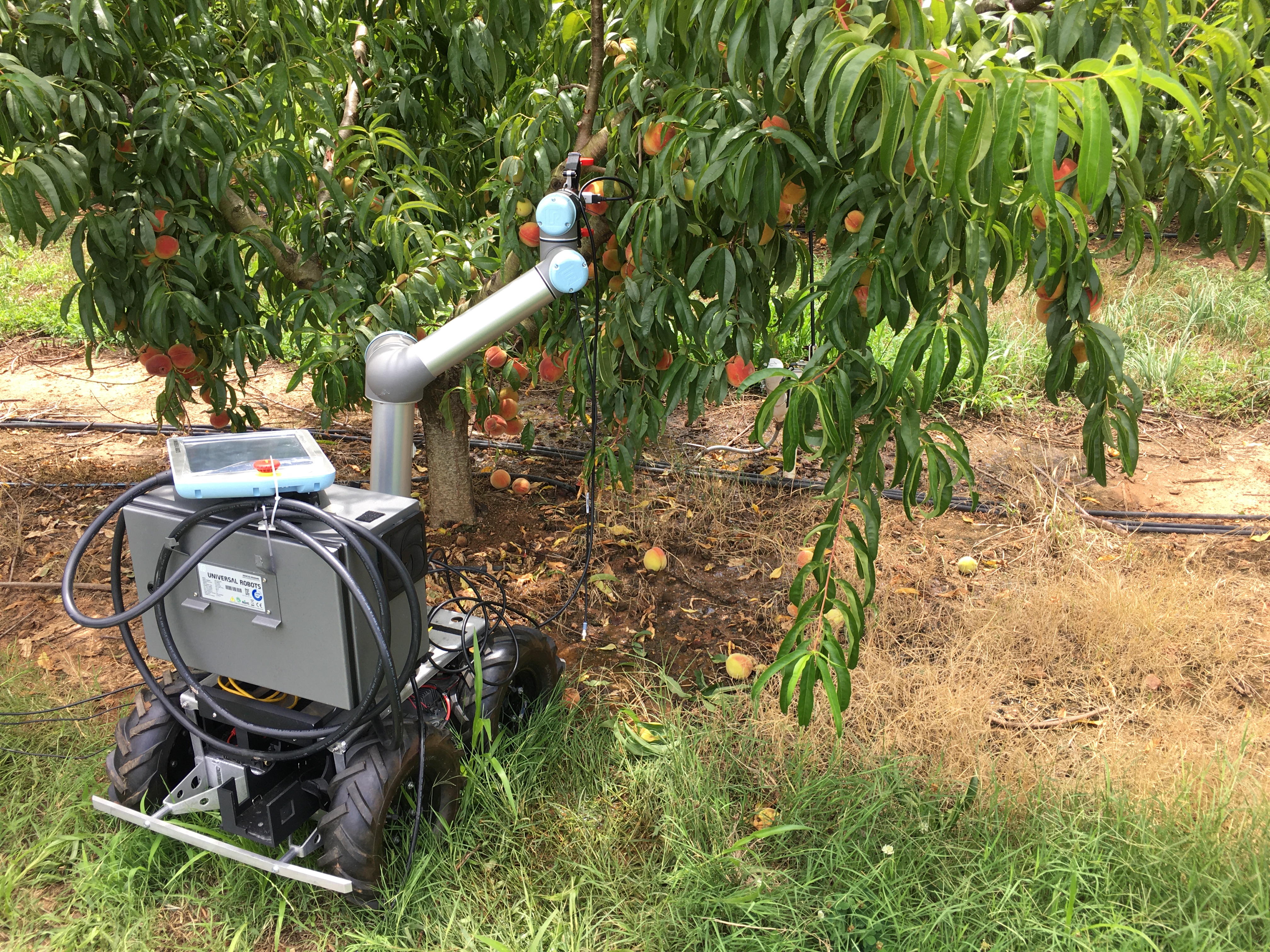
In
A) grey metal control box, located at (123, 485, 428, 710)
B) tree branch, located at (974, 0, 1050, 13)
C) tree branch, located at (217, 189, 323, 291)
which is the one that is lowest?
grey metal control box, located at (123, 485, 428, 710)

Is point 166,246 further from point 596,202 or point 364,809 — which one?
point 364,809

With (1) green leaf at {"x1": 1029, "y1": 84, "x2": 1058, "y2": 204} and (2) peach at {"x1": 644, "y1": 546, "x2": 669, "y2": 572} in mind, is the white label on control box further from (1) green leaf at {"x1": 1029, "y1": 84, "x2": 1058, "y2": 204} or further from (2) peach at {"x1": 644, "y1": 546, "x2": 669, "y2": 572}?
(2) peach at {"x1": 644, "y1": 546, "x2": 669, "y2": 572}

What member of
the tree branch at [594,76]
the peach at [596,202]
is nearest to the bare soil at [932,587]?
the peach at [596,202]

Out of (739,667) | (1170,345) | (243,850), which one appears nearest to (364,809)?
(243,850)

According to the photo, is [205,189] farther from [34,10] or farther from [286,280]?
[34,10]

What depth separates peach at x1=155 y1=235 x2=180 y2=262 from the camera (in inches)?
97.1

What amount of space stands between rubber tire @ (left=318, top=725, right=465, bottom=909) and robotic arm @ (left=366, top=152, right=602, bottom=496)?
1.67 feet

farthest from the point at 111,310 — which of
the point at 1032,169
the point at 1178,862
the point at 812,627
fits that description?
the point at 1178,862

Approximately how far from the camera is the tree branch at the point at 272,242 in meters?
2.67

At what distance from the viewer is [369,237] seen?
8.76ft

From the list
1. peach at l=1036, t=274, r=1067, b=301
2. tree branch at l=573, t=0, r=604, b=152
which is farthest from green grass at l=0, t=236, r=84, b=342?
peach at l=1036, t=274, r=1067, b=301

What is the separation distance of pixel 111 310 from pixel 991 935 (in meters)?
2.57

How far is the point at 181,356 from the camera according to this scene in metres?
2.75

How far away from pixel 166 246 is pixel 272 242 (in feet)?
0.98
